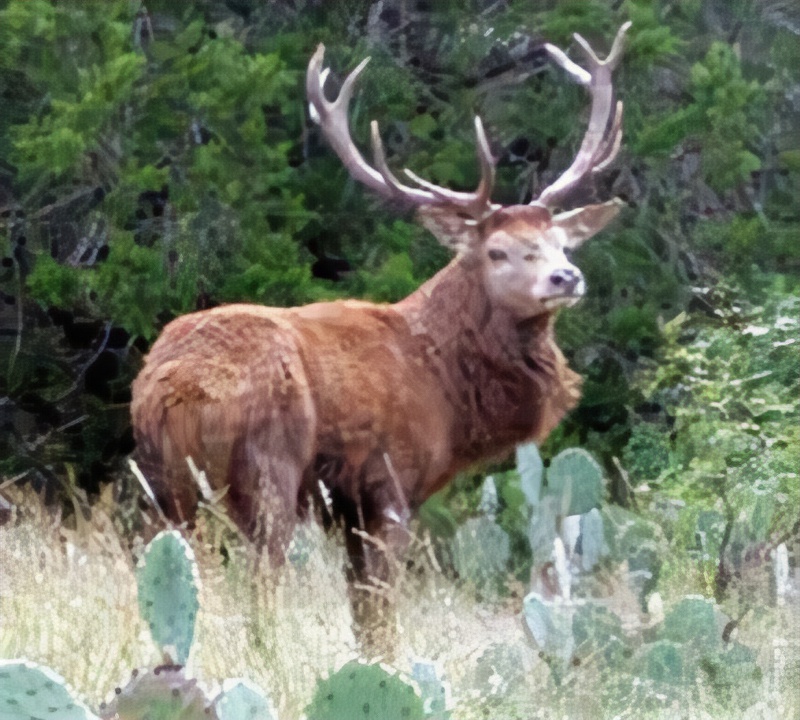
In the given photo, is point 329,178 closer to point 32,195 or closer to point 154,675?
point 32,195

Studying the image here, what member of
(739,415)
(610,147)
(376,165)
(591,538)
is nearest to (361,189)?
(376,165)

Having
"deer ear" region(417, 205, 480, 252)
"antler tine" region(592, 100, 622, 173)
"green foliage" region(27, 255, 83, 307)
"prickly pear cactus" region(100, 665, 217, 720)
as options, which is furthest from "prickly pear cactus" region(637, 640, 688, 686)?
"green foliage" region(27, 255, 83, 307)

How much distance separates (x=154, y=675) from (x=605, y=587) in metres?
2.27

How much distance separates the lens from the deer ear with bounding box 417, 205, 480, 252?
648cm

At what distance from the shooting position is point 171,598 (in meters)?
4.39

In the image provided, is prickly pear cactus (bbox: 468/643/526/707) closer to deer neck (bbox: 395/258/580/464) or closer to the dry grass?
the dry grass

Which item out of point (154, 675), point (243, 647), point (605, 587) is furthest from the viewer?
point (605, 587)

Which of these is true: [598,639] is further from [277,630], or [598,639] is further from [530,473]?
[530,473]

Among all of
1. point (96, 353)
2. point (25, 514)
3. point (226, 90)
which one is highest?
point (226, 90)

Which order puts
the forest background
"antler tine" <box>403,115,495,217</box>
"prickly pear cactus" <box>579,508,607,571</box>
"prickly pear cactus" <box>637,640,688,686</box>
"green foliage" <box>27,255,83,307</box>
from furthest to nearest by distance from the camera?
"green foliage" <box>27,255,83,307</box> → the forest background → "antler tine" <box>403,115,495,217</box> → "prickly pear cactus" <box>579,508,607,571</box> → "prickly pear cactus" <box>637,640,688,686</box>

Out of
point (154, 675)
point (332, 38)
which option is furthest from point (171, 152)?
point (154, 675)

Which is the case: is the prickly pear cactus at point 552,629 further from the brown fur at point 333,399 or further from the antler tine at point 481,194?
the antler tine at point 481,194

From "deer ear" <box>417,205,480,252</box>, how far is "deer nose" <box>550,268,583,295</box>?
1.33ft

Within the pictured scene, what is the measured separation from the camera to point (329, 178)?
25.7 ft
